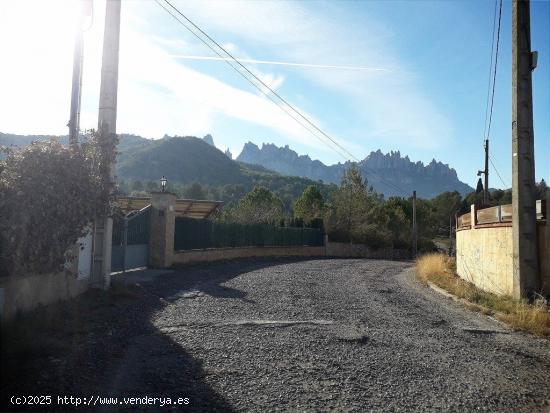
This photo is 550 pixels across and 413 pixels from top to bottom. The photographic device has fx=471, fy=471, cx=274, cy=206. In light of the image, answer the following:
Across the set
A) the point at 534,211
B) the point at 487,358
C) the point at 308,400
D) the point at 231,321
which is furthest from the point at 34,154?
the point at 534,211

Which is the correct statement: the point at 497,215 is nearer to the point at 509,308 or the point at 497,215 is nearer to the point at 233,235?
the point at 509,308

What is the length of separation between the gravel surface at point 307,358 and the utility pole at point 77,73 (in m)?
4.13

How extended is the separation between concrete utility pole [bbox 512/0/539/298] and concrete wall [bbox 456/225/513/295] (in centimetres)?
84

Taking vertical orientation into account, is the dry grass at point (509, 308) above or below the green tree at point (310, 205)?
below

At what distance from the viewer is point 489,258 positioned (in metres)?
13.4

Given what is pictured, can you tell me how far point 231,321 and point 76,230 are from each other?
323cm

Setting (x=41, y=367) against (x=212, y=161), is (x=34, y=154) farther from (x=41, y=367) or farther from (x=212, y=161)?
(x=212, y=161)

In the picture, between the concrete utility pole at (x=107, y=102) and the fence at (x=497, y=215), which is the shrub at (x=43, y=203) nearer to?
the concrete utility pole at (x=107, y=102)

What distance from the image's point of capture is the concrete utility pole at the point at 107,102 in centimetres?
1069

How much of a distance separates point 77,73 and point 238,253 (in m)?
16.8

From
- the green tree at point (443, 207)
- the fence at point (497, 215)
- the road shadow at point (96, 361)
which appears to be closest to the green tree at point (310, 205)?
the green tree at point (443, 207)

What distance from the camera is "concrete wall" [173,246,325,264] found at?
19.5 m

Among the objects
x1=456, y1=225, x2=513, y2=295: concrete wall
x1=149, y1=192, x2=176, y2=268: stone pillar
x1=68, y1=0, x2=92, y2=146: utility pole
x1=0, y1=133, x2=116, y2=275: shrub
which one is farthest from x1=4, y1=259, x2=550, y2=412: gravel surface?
x1=149, y1=192, x2=176, y2=268: stone pillar

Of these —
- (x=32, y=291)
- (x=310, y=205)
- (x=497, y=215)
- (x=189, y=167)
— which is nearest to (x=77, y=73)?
(x=32, y=291)
